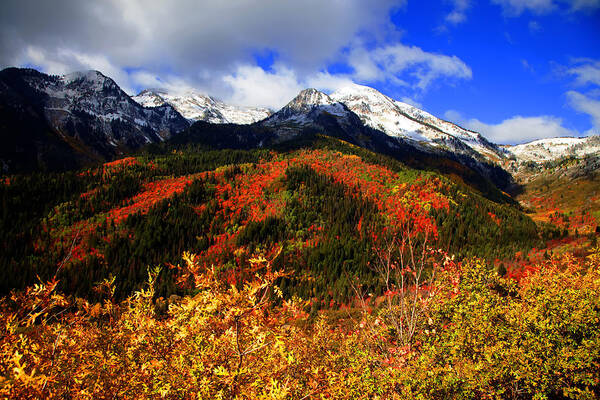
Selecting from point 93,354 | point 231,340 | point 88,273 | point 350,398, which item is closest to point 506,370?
point 350,398

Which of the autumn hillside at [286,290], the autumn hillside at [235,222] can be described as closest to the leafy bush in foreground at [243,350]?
the autumn hillside at [286,290]

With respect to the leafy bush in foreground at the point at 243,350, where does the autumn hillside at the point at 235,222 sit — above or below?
below

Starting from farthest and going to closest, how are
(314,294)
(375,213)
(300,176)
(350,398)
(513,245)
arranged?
1. (300,176)
2. (375,213)
3. (513,245)
4. (314,294)
5. (350,398)

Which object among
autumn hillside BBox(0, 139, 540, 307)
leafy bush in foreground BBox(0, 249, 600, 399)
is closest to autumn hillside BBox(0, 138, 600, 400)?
leafy bush in foreground BBox(0, 249, 600, 399)

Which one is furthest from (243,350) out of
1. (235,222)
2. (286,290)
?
(235,222)

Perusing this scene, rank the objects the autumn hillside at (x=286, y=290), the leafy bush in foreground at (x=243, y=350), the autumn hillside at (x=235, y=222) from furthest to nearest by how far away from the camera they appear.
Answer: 1. the autumn hillside at (x=235, y=222)
2. the autumn hillside at (x=286, y=290)
3. the leafy bush in foreground at (x=243, y=350)

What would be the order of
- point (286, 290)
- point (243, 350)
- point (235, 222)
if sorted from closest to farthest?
1. point (243, 350)
2. point (286, 290)
3. point (235, 222)

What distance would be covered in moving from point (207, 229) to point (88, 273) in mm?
54350

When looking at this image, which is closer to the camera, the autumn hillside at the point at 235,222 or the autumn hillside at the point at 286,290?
the autumn hillside at the point at 286,290

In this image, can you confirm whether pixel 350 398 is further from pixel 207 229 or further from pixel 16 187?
pixel 16 187

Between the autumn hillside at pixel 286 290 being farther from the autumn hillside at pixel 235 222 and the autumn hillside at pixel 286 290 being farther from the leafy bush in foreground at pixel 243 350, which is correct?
the autumn hillside at pixel 235 222

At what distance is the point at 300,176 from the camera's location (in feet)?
585

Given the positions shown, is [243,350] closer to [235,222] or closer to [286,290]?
Answer: [286,290]

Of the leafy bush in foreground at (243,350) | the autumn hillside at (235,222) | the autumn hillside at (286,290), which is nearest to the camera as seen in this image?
the leafy bush in foreground at (243,350)
